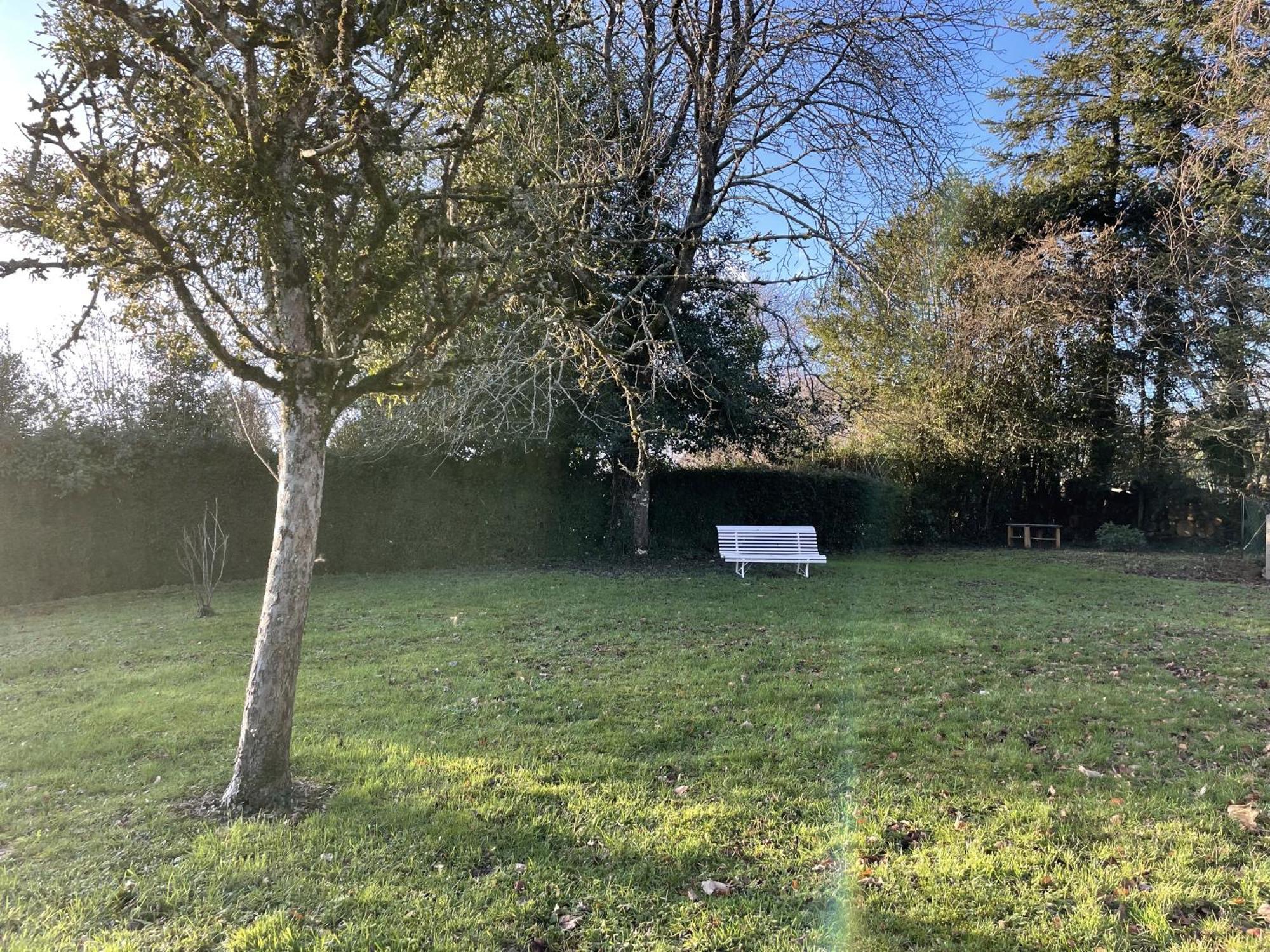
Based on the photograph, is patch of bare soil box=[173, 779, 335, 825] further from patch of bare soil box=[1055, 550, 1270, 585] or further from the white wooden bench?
patch of bare soil box=[1055, 550, 1270, 585]

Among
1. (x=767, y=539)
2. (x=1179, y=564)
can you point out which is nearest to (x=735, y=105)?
(x=767, y=539)

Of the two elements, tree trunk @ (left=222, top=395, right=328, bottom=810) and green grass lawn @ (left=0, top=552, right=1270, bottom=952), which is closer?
green grass lawn @ (left=0, top=552, right=1270, bottom=952)

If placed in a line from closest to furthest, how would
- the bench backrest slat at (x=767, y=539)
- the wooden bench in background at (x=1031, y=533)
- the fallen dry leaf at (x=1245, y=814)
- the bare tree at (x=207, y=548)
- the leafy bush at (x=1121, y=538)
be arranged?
1. the fallen dry leaf at (x=1245, y=814)
2. the bare tree at (x=207, y=548)
3. the bench backrest slat at (x=767, y=539)
4. the leafy bush at (x=1121, y=538)
5. the wooden bench in background at (x=1031, y=533)

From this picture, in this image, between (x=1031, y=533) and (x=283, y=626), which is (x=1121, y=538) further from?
(x=283, y=626)

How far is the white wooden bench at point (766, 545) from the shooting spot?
36.4ft

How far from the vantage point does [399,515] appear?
1239cm

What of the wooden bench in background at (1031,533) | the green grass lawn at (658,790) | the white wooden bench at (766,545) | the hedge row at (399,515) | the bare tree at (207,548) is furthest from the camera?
the wooden bench in background at (1031,533)

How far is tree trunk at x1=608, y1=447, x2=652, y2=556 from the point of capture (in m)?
12.6

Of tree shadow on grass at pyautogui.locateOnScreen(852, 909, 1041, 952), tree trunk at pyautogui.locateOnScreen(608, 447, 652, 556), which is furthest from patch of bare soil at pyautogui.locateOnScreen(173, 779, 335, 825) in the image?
tree trunk at pyautogui.locateOnScreen(608, 447, 652, 556)

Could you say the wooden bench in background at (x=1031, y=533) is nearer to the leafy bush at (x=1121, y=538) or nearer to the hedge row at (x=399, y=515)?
the leafy bush at (x=1121, y=538)

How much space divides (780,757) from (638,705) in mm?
1195

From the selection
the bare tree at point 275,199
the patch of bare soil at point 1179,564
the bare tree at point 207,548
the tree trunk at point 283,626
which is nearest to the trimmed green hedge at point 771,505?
the patch of bare soil at point 1179,564

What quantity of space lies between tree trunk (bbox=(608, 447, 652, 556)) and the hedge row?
0.79 feet

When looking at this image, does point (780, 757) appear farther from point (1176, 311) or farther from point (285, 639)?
point (1176, 311)
